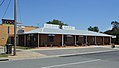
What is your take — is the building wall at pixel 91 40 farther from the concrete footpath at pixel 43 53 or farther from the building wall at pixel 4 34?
the concrete footpath at pixel 43 53

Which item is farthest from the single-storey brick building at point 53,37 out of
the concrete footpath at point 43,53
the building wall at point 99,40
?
the concrete footpath at point 43,53

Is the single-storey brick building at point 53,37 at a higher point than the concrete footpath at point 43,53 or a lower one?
higher

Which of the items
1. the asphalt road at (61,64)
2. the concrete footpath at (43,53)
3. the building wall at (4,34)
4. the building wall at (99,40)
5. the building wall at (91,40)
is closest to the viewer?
the asphalt road at (61,64)

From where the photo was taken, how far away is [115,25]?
93250mm

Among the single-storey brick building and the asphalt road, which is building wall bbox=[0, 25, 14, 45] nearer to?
the single-storey brick building

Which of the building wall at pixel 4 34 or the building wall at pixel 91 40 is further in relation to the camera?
the building wall at pixel 91 40

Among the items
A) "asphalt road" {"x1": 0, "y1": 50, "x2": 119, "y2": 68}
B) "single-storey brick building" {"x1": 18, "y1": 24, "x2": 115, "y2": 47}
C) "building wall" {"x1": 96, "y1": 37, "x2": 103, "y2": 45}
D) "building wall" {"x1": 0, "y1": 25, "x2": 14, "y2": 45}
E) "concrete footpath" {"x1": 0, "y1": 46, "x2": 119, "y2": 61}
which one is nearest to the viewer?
"asphalt road" {"x1": 0, "y1": 50, "x2": 119, "y2": 68}

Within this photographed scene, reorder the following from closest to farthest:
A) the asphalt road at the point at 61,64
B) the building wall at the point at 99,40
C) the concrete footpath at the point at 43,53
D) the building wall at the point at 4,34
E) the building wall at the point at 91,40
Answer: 1. the asphalt road at the point at 61,64
2. the concrete footpath at the point at 43,53
3. the building wall at the point at 4,34
4. the building wall at the point at 91,40
5. the building wall at the point at 99,40

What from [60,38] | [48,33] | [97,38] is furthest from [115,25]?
[48,33]

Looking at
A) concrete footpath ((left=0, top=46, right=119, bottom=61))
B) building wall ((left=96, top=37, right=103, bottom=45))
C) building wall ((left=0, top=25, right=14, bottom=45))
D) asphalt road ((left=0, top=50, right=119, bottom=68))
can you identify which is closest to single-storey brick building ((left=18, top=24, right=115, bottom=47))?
building wall ((left=96, top=37, right=103, bottom=45))

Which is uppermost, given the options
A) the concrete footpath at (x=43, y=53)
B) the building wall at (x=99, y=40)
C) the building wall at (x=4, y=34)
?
the building wall at (x=4, y=34)

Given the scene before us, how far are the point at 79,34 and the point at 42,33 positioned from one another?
35.4 feet

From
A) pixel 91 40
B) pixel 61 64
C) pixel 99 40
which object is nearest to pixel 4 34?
pixel 91 40

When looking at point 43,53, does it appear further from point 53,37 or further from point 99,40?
point 99,40
